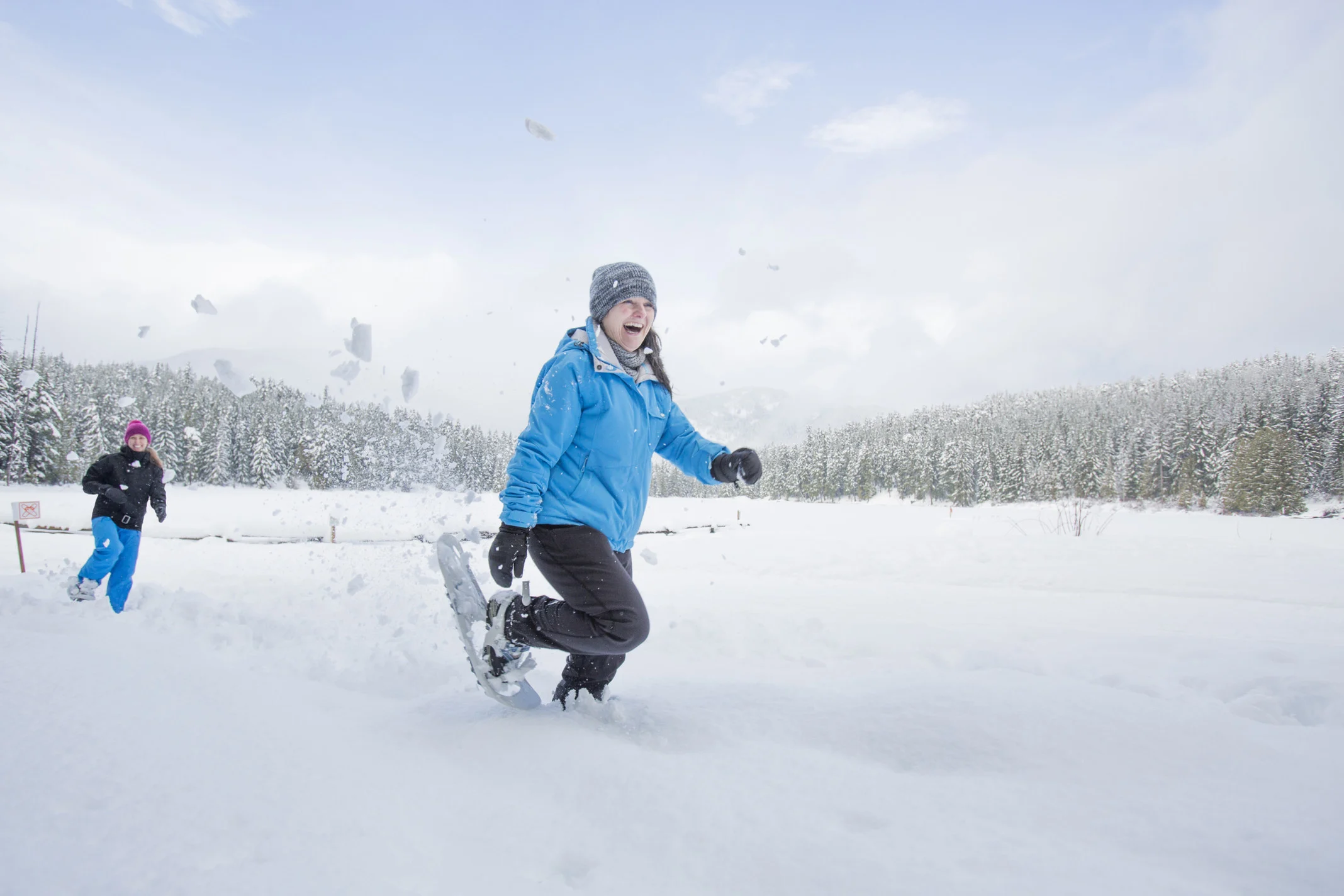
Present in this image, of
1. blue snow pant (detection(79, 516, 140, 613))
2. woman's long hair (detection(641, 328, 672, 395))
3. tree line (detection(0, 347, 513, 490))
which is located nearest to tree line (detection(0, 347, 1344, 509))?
tree line (detection(0, 347, 513, 490))

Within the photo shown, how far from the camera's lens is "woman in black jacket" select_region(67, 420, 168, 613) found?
17.8 ft

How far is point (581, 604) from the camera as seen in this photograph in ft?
7.66

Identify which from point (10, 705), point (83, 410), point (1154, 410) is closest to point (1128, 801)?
point (10, 705)

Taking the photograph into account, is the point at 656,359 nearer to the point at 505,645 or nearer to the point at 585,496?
the point at 585,496

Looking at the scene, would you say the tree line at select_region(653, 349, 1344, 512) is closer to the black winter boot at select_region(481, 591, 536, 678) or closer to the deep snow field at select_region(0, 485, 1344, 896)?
the deep snow field at select_region(0, 485, 1344, 896)

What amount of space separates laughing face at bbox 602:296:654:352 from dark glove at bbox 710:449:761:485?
0.69m

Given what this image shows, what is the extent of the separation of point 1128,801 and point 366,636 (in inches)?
160

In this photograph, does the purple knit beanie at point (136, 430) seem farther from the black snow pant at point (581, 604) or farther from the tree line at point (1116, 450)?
the tree line at point (1116, 450)

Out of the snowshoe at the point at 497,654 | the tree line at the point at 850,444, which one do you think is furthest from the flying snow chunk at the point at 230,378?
the snowshoe at the point at 497,654

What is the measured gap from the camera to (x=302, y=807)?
1.40 metres

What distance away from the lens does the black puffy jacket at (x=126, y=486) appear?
557cm

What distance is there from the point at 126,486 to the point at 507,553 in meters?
5.85

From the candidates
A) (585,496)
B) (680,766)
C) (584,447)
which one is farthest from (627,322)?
(680,766)

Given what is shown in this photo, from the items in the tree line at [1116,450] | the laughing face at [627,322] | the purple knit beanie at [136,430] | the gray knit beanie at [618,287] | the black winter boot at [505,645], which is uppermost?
the tree line at [1116,450]
